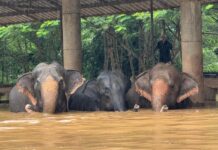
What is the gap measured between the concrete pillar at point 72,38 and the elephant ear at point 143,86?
12.3ft

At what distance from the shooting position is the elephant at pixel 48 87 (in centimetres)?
1273

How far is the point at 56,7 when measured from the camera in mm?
20781

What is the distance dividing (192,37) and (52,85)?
4.51 meters

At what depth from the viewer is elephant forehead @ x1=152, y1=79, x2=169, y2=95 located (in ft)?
44.0

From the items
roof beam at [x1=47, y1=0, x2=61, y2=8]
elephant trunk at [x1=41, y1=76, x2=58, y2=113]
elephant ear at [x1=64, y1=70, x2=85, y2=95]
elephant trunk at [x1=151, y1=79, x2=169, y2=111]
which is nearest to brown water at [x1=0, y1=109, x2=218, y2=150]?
elephant trunk at [x1=41, y1=76, x2=58, y2=113]

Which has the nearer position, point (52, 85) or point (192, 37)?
point (52, 85)

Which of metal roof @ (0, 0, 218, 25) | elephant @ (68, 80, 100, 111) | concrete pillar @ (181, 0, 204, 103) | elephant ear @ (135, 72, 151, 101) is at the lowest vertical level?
elephant @ (68, 80, 100, 111)

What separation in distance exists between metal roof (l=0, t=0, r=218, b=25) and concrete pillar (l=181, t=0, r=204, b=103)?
3.19 metres

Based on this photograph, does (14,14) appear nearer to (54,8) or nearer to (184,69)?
(54,8)

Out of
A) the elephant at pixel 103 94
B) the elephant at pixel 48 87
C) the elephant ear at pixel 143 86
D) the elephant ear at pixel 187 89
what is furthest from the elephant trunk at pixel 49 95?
the elephant ear at pixel 187 89

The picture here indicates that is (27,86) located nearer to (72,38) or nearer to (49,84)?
(49,84)

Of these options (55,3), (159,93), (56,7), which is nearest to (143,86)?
(159,93)

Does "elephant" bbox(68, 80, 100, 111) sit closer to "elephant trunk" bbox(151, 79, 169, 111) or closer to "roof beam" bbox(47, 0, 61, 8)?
"elephant trunk" bbox(151, 79, 169, 111)

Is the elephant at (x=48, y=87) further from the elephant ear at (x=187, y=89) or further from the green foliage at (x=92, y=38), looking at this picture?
the green foliage at (x=92, y=38)
